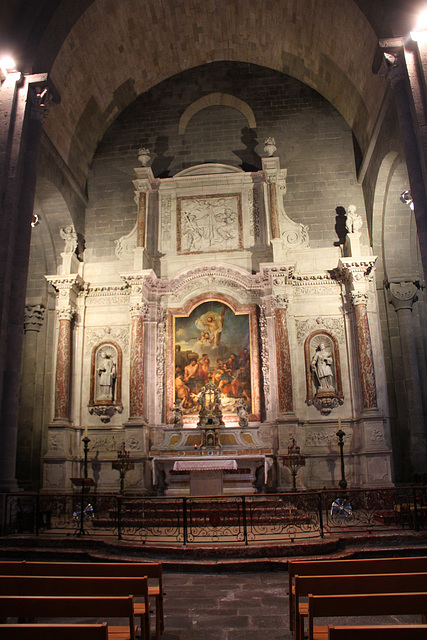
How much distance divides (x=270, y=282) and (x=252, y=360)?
207 cm

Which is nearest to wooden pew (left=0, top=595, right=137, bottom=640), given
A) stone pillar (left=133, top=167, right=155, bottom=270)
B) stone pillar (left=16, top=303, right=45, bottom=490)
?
stone pillar (left=16, top=303, right=45, bottom=490)

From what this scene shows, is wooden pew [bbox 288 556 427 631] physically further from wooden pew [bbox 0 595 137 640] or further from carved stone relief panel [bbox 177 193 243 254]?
carved stone relief panel [bbox 177 193 243 254]

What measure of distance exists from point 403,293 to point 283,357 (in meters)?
3.54

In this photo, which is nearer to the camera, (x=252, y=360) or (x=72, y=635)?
(x=72, y=635)

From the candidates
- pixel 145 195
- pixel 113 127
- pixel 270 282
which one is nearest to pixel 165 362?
pixel 270 282

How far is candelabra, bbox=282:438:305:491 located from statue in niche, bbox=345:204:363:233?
19.0 ft

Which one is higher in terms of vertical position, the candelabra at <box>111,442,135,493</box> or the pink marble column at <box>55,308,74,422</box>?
the pink marble column at <box>55,308,74,422</box>

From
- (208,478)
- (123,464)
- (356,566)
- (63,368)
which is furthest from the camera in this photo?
(63,368)

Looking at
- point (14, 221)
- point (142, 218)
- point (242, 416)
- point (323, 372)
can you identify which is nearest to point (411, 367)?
point (323, 372)

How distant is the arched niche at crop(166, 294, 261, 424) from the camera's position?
13625 millimetres

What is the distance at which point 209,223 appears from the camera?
49.6ft

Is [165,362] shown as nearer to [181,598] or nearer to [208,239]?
[208,239]

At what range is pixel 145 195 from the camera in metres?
15.1

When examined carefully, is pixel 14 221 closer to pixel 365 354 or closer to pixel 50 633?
pixel 50 633
